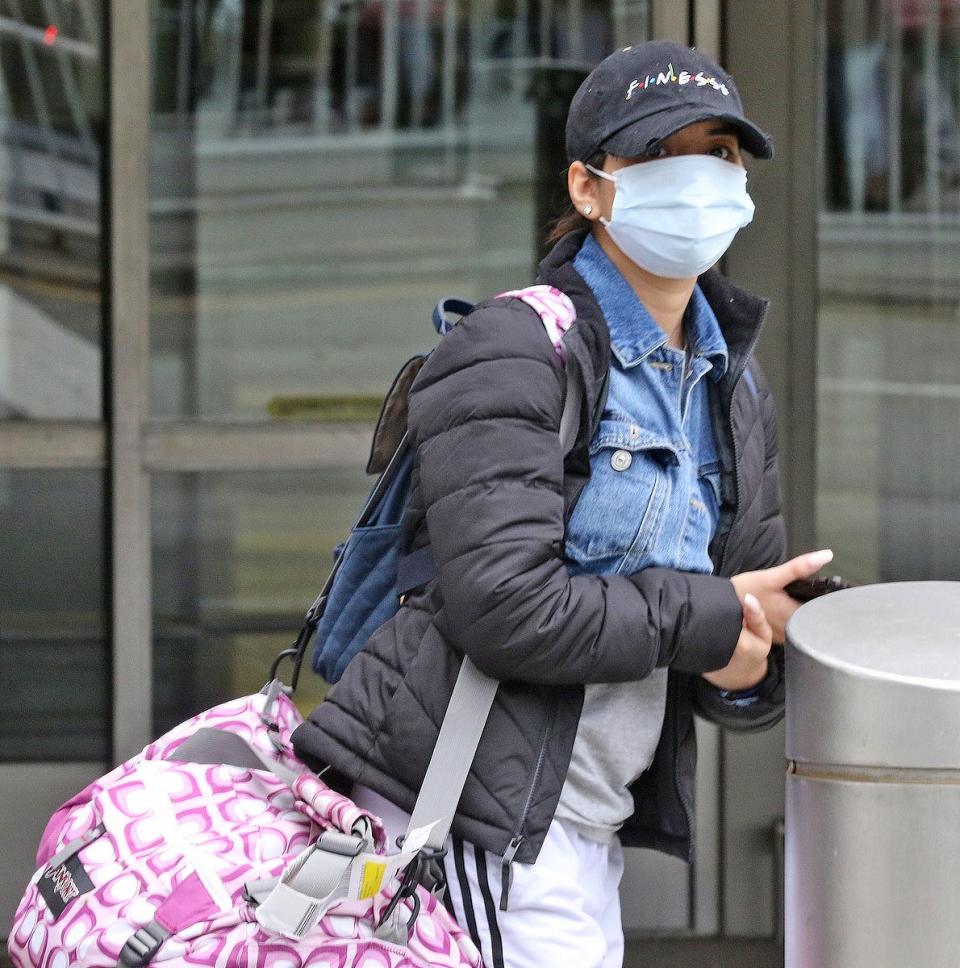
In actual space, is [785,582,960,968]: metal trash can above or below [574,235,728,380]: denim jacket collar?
below

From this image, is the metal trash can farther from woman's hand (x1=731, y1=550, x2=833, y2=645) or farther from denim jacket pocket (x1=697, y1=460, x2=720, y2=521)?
denim jacket pocket (x1=697, y1=460, x2=720, y2=521)

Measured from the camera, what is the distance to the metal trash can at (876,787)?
5.56 feet

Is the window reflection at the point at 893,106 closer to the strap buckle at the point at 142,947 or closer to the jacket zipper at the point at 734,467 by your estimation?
the jacket zipper at the point at 734,467

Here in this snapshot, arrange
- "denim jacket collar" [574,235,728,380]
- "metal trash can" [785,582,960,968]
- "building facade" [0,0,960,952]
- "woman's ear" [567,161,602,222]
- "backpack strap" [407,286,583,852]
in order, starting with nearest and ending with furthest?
"metal trash can" [785,582,960,968], "backpack strap" [407,286,583,852], "denim jacket collar" [574,235,728,380], "woman's ear" [567,161,602,222], "building facade" [0,0,960,952]

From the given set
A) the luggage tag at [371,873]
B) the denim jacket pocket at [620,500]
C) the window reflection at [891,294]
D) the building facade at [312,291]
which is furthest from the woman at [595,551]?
the window reflection at [891,294]

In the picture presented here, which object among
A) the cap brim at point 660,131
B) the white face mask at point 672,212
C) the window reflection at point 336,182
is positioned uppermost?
the window reflection at point 336,182

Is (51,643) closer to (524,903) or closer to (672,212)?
(524,903)

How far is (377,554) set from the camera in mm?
2148

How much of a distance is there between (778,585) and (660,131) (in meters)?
0.60

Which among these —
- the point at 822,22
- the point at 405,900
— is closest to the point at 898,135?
the point at 822,22

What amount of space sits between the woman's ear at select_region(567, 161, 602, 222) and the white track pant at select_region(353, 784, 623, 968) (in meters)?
0.82

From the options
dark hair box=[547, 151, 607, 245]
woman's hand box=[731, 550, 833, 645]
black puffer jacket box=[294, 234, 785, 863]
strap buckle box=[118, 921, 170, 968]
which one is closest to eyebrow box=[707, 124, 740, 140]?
dark hair box=[547, 151, 607, 245]

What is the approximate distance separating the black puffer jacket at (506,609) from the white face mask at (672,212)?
0.34ft

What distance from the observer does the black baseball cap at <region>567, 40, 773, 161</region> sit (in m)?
2.04
